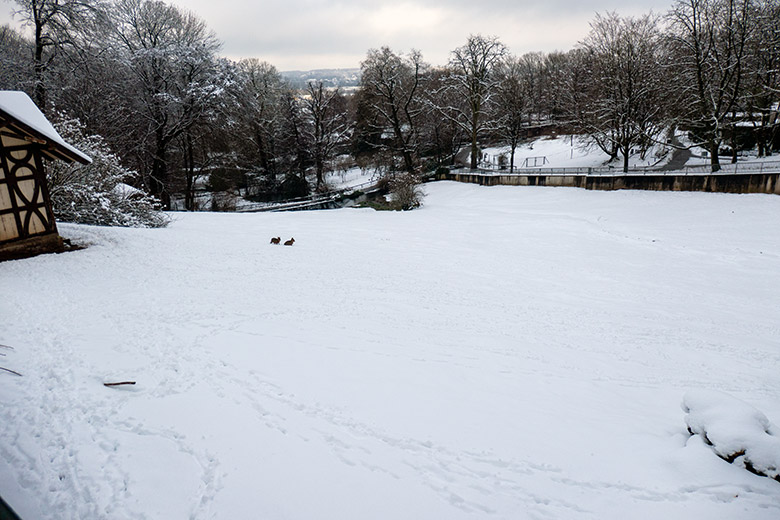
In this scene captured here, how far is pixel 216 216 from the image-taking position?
68.8ft

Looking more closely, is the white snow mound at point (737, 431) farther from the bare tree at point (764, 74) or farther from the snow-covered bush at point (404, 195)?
the bare tree at point (764, 74)

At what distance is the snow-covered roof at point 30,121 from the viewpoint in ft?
31.0

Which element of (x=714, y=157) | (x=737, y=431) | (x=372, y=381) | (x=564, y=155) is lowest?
(x=372, y=381)

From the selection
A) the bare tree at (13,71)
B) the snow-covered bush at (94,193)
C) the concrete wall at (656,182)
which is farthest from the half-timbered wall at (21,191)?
the concrete wall at (656,182)

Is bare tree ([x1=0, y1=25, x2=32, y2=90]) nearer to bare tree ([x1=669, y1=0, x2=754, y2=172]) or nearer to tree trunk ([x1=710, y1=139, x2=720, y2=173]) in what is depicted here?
bare tree ([x1=669, y1=0, x2=754, y2=172])

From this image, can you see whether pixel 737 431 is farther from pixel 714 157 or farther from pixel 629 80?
pixel 629 80

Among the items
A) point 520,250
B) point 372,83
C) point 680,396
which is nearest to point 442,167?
point 372,83

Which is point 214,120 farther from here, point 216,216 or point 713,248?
point 713,248

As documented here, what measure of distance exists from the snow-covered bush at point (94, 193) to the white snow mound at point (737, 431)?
17.3 m

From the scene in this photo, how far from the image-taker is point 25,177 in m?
10.4

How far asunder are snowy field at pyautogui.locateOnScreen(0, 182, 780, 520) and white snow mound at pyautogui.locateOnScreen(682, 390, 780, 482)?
0.15 meters

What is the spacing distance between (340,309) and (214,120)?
19.7 m

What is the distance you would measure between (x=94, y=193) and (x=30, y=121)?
18.2 ft

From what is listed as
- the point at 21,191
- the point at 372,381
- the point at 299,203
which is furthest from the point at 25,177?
the point at 299,203
